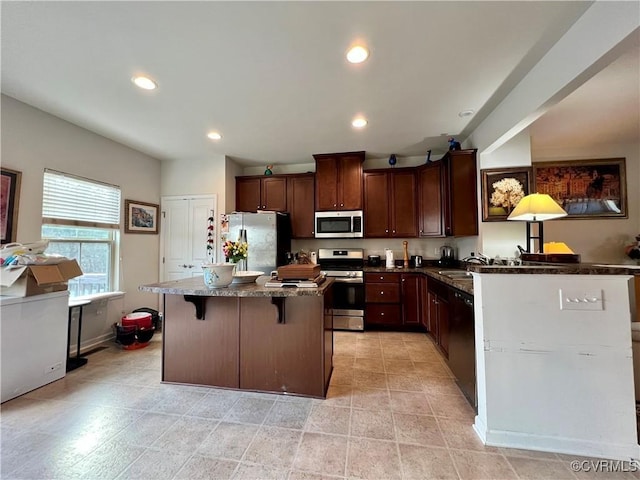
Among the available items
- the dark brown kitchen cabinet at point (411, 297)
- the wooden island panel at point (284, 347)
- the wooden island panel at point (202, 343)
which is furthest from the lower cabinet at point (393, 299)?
the wooden island panel at point (202, 343)

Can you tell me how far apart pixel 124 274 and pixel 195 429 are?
282 cm

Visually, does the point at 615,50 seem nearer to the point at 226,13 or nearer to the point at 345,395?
the point at 226,13

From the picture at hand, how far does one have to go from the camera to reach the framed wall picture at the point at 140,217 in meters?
3.65

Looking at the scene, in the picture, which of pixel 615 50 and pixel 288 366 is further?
pixel 288 366

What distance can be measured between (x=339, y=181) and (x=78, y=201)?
134 inches

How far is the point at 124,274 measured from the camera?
359 cm

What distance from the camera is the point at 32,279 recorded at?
2.19m

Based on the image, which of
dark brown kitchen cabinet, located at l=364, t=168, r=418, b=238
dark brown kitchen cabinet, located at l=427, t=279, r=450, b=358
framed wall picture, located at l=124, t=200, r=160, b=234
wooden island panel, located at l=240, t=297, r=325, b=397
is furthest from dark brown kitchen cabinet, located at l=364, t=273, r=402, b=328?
framed wall picture, located at l=124, t=200, r=160, b=234

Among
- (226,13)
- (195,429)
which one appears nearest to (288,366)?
(195,429)

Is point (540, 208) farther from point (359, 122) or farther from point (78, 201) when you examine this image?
point (78, 201)

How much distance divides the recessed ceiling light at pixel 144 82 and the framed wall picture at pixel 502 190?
11.7 ft

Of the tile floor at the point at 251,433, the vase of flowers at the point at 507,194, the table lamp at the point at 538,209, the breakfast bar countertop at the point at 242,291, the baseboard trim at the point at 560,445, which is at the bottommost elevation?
the tile floor at the point at 251,433

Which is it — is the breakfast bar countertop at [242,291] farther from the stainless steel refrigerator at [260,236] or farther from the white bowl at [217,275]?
the stainless steel refrigerator at [260,236]

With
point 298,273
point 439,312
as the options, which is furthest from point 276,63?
point 439,312
